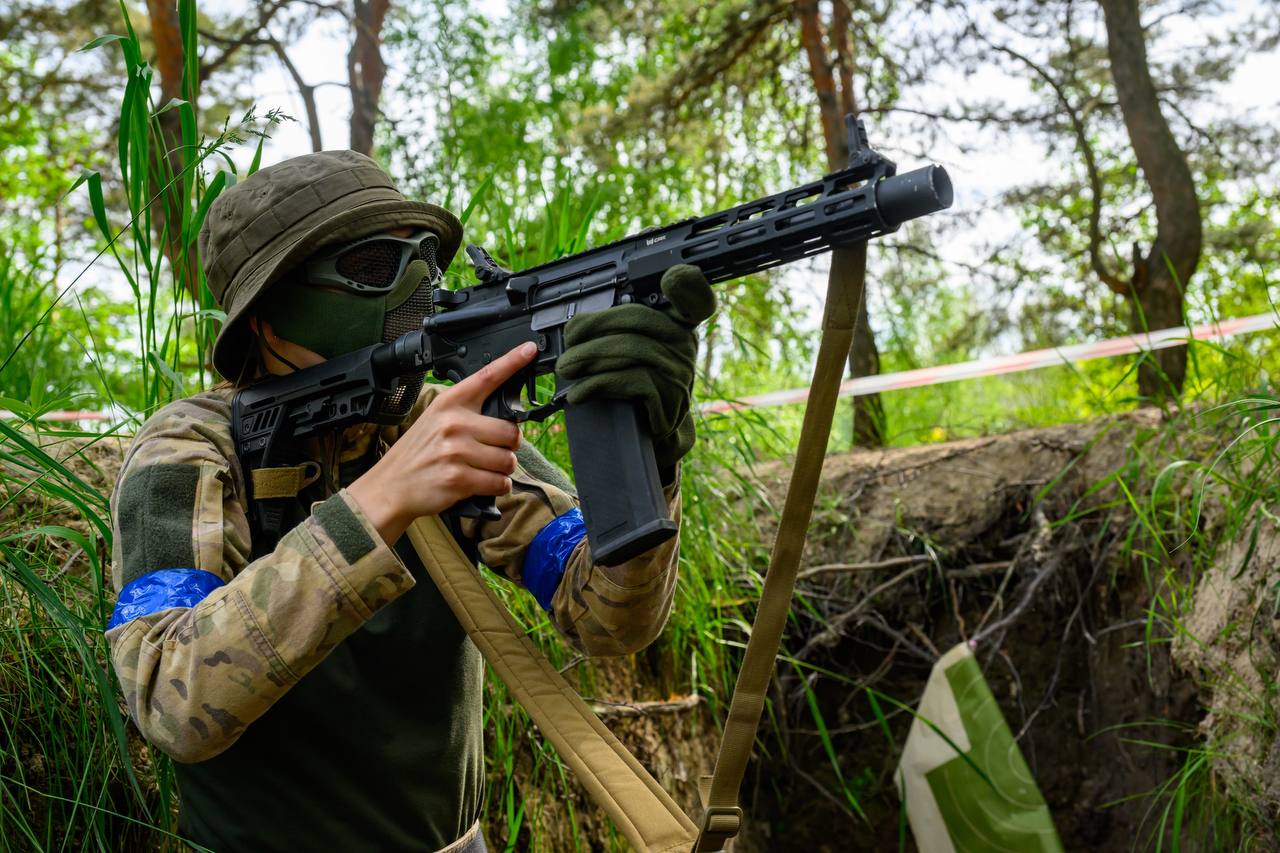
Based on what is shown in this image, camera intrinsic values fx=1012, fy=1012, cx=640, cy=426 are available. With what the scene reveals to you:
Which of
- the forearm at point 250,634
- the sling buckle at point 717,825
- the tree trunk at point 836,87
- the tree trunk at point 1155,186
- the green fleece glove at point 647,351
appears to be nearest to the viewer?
the forearm at point 250,634

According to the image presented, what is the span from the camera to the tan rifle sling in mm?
1678

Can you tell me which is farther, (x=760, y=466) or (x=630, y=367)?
(x=760, y=466)

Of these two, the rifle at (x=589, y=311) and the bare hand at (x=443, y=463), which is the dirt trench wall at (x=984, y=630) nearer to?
the rifle at (x=589, y=311)

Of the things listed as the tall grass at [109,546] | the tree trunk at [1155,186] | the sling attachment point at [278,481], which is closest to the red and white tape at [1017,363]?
the tree trunk at [1155,186]

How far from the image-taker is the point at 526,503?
203 cm

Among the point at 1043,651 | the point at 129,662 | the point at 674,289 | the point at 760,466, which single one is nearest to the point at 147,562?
the point at 129,662

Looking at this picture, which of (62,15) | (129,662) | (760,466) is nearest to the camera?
(129,662)

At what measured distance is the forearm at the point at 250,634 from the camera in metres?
1.45

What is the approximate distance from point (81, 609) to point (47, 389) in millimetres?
1795

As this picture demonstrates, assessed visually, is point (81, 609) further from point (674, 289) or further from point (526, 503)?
point (674, 289)

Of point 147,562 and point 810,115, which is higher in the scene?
point 810,115

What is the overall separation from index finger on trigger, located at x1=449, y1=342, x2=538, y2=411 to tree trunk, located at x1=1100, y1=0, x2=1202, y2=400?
495 cm

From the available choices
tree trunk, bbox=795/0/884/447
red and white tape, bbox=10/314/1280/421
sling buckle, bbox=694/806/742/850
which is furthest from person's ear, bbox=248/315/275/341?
tree trunk, bbox=795/0/884/447

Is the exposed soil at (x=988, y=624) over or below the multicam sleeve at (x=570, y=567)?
below
